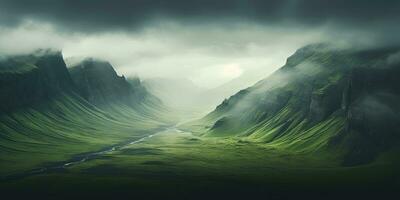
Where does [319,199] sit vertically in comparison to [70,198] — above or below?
below

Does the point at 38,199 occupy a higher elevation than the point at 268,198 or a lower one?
higher

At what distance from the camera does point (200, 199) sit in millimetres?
197875

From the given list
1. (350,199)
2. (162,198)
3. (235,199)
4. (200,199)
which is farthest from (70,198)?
(350,199)

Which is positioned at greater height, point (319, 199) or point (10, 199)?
point (10, 199)

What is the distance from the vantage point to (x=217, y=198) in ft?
655

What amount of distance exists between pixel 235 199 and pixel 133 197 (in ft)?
131

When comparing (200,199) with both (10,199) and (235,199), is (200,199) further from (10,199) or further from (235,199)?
(10,199)

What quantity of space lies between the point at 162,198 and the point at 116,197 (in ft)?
59.4

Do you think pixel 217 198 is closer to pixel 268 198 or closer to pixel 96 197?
pixel 268 198

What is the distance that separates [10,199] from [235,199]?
86.8 m

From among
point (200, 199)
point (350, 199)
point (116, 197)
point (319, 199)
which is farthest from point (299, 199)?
point (116, 197)

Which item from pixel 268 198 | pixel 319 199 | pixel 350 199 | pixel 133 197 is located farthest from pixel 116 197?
pixel 350 199

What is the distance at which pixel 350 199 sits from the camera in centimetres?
19988

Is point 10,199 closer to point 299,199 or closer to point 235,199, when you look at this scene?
point 235,199
